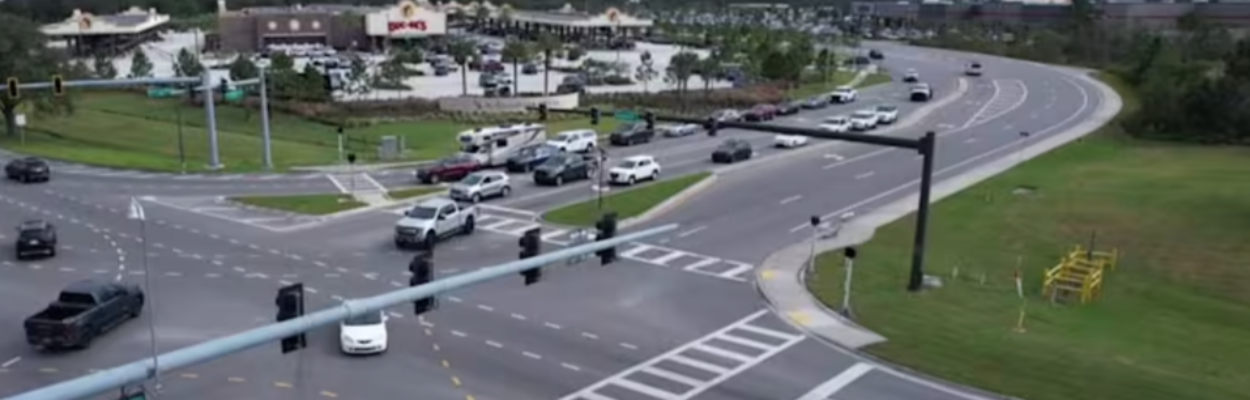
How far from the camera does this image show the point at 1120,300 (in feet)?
113

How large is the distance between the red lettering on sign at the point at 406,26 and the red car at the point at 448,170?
324 ft

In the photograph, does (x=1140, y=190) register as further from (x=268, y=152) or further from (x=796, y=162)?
(x=268, y=152)

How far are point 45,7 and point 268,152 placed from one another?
16555 cm

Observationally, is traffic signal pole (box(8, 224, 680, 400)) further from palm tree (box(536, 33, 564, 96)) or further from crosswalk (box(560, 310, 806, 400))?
palm tree (box(536, 33, 564, 96))

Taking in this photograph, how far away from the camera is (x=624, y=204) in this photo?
48.8 m

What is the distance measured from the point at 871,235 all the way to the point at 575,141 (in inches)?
981

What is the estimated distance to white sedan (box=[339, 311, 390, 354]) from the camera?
26.9m

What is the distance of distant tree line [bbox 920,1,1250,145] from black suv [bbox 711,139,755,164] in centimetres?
3287

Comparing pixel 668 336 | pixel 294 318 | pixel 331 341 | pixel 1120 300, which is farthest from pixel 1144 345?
pixel 294 318

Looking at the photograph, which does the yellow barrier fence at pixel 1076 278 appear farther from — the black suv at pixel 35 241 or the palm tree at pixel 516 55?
the palm tree at pixel 516 55

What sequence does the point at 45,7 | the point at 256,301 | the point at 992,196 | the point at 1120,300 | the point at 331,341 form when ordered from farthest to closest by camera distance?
the point at 45,7
the point at 992,196
the point at 1120,300
the point at 256,301
the point at 331,341

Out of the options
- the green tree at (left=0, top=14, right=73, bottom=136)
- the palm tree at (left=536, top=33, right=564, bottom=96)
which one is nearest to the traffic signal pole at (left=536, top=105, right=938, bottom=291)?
the green tree at (left=0, top=14, right=73, bottom=136)

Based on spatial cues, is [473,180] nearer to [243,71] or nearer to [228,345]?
[228,345]

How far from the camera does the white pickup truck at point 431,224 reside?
39656 millimetres
